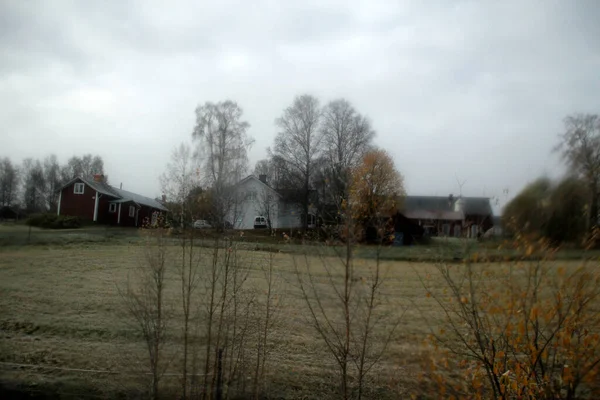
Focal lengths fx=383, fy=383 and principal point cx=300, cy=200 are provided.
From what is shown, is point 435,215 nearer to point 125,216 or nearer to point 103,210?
point 125,216

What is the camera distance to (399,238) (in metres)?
5.02

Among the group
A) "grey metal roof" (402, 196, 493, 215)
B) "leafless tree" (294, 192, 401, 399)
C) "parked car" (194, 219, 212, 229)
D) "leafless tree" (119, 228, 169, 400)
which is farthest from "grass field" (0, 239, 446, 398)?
"parked car" (194, 219, 212, 229)

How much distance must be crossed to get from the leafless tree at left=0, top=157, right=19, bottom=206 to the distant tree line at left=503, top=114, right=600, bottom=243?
31.8ft

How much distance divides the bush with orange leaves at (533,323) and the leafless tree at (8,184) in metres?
9.07

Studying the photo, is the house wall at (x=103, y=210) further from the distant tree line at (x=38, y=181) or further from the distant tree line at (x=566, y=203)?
the distant tree line at (x=566, y=203)

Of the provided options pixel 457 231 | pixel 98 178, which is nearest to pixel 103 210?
pixel 98 178

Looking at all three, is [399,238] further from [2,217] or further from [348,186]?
[2,217]

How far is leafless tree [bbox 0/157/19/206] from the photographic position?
27.6ft

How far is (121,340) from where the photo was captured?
746 centimetres

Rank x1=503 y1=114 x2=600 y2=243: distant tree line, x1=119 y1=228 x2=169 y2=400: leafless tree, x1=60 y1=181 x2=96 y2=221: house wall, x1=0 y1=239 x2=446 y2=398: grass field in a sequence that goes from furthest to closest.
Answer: x1=60 y1=181 x2=96 y2=221: house wall → x1=0 y1=239 x2=446 y2=398: grass field → x1=119 y1=228 x2=169 y2=400: leafless tree → x1=503 y1=114 x2=600 y2=243: distant tree line

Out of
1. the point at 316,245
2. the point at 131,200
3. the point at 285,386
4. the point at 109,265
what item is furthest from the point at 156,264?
the point at 109,265

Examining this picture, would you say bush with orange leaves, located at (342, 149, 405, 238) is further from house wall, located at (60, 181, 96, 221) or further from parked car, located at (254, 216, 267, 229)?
house wall, located at (60, 181, 96, 221)

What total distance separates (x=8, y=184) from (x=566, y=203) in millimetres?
10485

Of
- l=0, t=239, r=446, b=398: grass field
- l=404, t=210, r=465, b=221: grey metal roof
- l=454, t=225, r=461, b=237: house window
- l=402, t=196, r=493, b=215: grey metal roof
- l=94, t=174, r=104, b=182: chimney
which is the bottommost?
l=0, t=239, r=446, b=398: grass field
